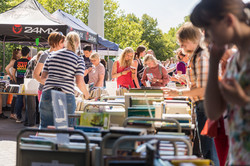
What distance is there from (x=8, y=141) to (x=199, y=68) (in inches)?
206

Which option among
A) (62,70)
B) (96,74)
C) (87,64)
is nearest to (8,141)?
(96,74)

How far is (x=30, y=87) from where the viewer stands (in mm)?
8508

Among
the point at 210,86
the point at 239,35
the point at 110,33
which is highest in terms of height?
the point at 110,33

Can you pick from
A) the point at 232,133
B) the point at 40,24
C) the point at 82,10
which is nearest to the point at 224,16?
the point at 232,133

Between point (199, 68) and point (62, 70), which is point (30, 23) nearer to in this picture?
point (62, 70)

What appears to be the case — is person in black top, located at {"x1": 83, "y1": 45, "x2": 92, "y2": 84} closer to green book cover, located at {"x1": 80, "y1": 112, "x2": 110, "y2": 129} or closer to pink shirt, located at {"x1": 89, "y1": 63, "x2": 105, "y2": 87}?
pink shirt, located at {"x1": 89, "y1": 63, "x2": 105, "y2": 87}

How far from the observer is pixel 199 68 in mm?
3764

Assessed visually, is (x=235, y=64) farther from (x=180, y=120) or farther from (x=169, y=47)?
(x=169, y=47)

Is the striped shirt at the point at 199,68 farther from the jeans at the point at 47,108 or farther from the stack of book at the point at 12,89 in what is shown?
the stack of book at the point at 12,89

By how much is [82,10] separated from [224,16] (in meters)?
41.9

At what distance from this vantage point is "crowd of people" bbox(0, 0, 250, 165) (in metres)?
1.73

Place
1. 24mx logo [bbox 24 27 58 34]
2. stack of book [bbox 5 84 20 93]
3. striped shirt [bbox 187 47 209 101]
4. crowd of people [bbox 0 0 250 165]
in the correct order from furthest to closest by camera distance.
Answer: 24mx logo [bbox 24 27 58 34]
stack of book [bbox 5 84 20 93]
striped shirt [bbox 187 47 209 101]
crowd of people [bbox 0 0 250 165]

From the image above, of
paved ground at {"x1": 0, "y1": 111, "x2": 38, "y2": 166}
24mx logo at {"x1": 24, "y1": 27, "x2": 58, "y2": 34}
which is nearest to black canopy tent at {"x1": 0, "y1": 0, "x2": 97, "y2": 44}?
24mx logo at {"x1": 24, "y1": 27, "x2": 58, "y2": 34}

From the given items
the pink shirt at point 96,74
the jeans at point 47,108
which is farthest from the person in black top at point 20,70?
the jeans at point 47,108
